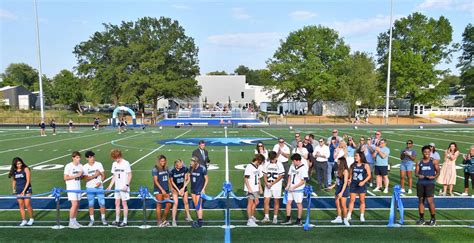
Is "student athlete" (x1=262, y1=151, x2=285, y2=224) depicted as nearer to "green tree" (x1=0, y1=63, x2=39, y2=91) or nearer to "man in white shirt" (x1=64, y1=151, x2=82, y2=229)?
"man in white shirt" (x1=64, y1=151, x2=82, y2=229)

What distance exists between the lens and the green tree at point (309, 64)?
185 feet

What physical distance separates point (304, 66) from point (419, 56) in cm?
1728

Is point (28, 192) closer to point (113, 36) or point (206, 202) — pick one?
point (206, 202)

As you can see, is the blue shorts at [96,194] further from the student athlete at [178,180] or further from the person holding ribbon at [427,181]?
the person holding ribbon at [427,181]

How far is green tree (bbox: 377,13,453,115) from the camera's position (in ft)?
172

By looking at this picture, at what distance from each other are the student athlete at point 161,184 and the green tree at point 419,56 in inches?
2044

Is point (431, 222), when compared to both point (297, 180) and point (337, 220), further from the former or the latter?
point (297, 180)

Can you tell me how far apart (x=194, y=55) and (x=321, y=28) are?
2305 cm

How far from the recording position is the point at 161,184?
8.27 m

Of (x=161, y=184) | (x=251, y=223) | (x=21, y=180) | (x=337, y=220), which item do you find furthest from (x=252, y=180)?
(x=21, y=180)

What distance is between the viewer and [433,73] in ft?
175

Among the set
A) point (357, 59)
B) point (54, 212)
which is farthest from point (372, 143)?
point (357, 59)

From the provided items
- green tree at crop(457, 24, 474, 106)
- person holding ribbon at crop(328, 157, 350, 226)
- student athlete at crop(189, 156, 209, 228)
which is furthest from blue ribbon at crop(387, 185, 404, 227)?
green tree at crop(457, 24, 474, 106)

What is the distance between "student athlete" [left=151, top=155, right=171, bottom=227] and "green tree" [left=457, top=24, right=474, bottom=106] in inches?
2486
